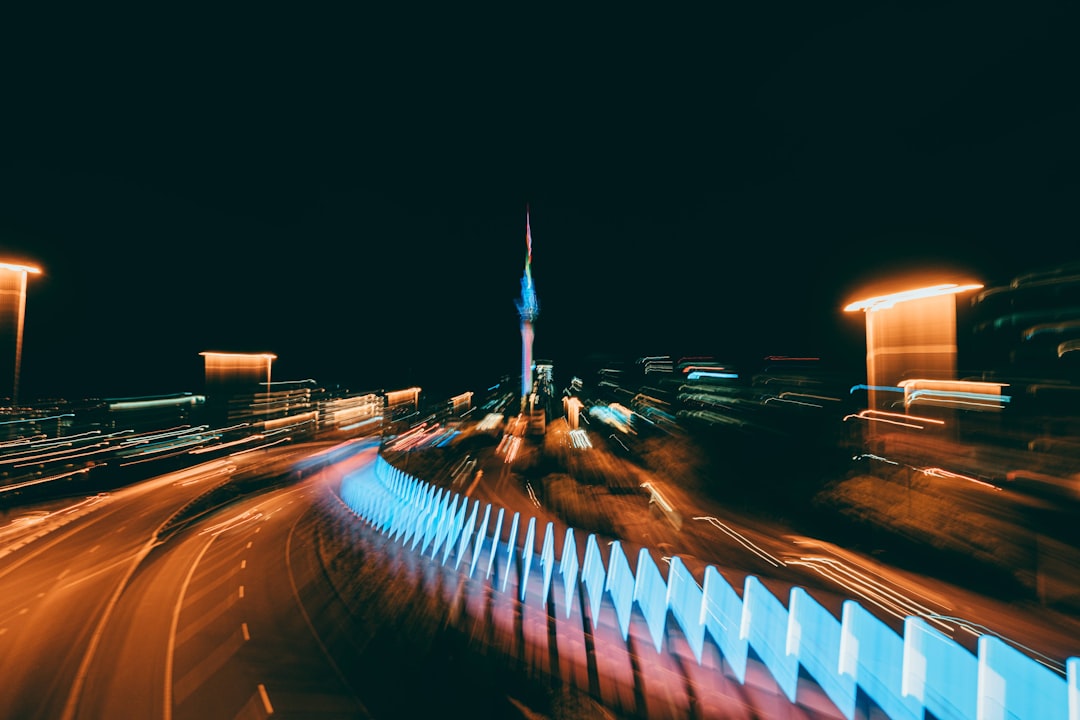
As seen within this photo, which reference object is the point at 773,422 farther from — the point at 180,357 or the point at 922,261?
the point at 180,357

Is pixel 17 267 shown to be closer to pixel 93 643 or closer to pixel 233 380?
pixel 93 643

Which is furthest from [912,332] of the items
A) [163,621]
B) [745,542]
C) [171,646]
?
[163,621]

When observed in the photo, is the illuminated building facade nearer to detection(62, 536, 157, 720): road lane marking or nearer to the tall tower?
detection(62, 536, 157, 720): road lane marking

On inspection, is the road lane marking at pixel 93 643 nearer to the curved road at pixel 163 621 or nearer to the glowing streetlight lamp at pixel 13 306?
the curved road at pixel 163 621

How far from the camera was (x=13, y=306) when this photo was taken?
7.63 meters

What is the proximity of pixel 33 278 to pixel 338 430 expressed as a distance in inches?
1310

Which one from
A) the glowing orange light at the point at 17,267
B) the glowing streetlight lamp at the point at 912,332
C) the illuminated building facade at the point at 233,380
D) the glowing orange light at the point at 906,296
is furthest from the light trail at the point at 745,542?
the illuminated building facade at the point at 233,380

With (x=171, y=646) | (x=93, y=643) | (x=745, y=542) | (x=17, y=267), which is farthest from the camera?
(x=745, y=542)

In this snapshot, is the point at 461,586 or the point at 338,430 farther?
the point at 338,430

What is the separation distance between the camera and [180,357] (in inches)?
556

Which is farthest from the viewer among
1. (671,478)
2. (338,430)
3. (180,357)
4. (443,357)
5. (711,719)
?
(443,357)

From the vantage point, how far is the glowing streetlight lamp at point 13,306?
754 cm

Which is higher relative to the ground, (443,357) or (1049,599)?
(443,357)

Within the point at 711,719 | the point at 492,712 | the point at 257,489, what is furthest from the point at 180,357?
the point at 711,719
